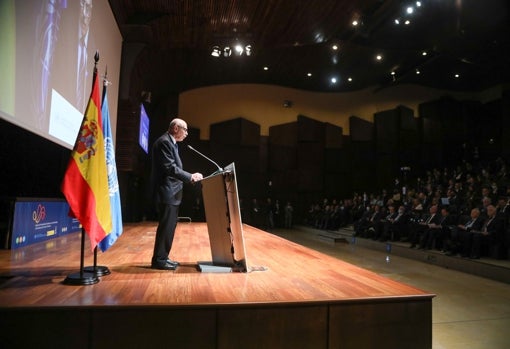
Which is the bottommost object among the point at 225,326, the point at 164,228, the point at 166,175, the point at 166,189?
the point at 225,326

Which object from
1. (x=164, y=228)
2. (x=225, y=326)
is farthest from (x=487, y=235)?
(x=225, y=326)

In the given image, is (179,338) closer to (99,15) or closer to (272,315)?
(272,315)

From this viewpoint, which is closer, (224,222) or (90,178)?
(90,178)

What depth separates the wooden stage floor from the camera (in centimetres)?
186

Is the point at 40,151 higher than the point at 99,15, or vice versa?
the point at 99,15

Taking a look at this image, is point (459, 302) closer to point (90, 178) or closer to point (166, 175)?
point (166, 175)

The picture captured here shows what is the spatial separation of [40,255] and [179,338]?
2.57 m

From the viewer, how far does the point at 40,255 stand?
376cm

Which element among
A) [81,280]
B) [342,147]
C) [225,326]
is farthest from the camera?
[342,147]

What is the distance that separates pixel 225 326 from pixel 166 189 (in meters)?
1.29

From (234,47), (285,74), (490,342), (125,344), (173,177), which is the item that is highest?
(285,74)

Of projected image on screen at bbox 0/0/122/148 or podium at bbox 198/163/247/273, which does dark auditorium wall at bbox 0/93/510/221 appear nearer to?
projected image on screen at bbox 0/0/122/148

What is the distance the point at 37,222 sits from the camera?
4848 millimetres

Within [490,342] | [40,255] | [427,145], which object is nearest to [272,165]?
[427,145]
